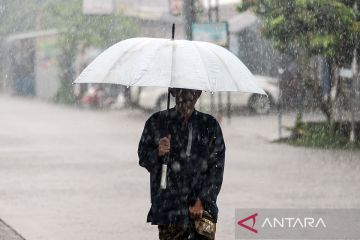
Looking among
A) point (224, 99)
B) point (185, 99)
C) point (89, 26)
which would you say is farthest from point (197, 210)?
point (89, 26)

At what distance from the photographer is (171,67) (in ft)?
15.8

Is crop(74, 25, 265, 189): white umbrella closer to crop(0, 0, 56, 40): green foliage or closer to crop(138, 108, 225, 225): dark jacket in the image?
crop(138, 108, 225, 225): dark jacket

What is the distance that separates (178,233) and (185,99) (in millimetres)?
730

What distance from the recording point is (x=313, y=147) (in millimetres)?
17516

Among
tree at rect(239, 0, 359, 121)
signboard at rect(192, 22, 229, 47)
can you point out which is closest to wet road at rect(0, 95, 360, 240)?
tree at rect(239, 0, 359, 121)

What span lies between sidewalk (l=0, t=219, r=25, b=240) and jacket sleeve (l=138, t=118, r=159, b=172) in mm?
3547

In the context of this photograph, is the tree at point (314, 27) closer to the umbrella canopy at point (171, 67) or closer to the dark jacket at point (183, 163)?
the umbrella canopy at point (171, 67)

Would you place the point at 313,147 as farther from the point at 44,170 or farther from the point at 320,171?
the point at 44,170

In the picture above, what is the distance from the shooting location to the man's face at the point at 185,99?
15.4 feet

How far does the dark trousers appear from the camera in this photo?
4.72 meters

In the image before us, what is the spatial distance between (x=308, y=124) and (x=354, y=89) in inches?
67.3

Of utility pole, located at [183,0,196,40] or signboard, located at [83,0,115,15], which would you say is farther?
signboard, located at [83,0,115,15]

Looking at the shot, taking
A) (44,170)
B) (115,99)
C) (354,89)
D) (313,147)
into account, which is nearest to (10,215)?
(44,170)

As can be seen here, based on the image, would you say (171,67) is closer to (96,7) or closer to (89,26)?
(96,7)
